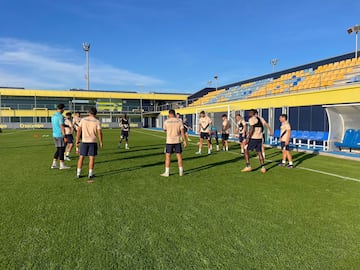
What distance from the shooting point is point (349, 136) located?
12.2 metres

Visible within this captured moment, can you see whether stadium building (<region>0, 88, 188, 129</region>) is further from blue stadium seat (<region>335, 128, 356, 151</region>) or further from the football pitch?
the football pitch

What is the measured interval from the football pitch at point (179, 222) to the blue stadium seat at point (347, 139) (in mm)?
6134

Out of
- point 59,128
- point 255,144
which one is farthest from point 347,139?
point 59,128

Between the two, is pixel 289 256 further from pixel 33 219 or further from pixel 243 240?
pixel 33 219

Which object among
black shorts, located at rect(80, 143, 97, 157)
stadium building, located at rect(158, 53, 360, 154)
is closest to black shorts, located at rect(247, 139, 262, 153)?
black shorts, located at rect(80, 143, 97, 157)

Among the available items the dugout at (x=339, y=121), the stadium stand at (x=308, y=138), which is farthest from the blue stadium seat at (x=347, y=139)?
the stadium stand at (x=308, y=138)

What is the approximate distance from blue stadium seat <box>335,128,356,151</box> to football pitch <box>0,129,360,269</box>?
6.13m

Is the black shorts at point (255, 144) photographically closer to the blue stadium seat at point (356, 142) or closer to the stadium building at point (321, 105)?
the stadium building at point (321, 105)

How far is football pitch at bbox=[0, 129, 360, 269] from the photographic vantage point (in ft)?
9.32

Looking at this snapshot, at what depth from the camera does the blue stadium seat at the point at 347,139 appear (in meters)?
12.0

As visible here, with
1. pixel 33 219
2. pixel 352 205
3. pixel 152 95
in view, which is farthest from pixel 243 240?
pixel 152 95

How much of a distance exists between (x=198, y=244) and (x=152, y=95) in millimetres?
57484

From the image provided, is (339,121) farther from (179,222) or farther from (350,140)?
(179,222)

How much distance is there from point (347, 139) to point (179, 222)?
38.2ft
